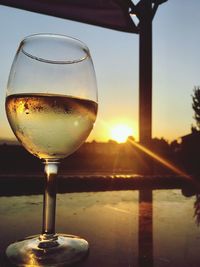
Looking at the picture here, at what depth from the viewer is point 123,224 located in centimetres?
59

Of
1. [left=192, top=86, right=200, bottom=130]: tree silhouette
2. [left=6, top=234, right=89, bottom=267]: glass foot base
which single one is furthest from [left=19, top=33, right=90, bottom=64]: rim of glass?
[left=192, top=86, right=200, bottom=130]: tree silhouette

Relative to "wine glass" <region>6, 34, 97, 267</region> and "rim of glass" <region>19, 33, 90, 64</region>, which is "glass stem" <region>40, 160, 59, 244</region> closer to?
"wine glass" <region>6, 34, 97, 267</region>

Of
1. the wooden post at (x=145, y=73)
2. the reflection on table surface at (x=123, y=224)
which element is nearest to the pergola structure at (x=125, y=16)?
the wooden post at (x=145, y=73)

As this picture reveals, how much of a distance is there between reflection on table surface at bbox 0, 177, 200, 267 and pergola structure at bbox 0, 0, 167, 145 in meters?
2.27

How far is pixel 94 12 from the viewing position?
9.37 feet

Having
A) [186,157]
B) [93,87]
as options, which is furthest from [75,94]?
[186,157]

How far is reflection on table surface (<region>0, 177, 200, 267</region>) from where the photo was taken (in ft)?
1.32

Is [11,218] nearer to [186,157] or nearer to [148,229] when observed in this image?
[148,229]

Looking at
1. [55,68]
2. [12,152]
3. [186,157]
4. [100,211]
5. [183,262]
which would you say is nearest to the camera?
[183,262]

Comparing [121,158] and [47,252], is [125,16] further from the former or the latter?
[121,158]

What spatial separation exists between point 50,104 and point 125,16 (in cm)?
271

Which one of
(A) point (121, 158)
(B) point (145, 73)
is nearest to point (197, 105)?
(A) point (121, 158)

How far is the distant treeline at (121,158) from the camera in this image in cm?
240

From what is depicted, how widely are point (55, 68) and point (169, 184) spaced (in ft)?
3.43
